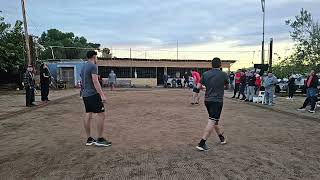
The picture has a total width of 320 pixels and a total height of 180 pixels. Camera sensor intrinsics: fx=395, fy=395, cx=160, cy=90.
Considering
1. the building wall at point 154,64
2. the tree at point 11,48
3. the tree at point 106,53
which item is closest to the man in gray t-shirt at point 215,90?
the tree at point 11,48

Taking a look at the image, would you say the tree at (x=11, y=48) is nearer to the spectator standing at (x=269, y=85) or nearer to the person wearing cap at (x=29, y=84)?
the person wearing cap at (x=29, y=84)

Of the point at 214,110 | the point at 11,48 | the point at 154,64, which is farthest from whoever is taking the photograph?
the point at 154,64

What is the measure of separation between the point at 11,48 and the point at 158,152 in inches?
1121

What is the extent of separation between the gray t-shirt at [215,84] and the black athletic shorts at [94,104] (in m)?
2.02

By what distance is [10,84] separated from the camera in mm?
34719

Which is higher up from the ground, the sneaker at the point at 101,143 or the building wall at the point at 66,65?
the building wall at the point at 66,65

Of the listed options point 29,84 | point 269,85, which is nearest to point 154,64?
point 269,85

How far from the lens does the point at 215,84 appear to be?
24.2ft

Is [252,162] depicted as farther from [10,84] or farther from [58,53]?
[58,53]

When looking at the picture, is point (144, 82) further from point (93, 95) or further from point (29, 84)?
point (93, 95)

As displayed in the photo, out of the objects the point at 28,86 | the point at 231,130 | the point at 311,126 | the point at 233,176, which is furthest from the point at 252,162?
the point at 28,86

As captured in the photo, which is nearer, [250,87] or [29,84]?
[29,84]

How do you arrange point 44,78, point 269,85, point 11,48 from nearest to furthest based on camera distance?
point 269,85, point 44,78, point 11,48

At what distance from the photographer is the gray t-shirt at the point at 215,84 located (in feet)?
24.1
